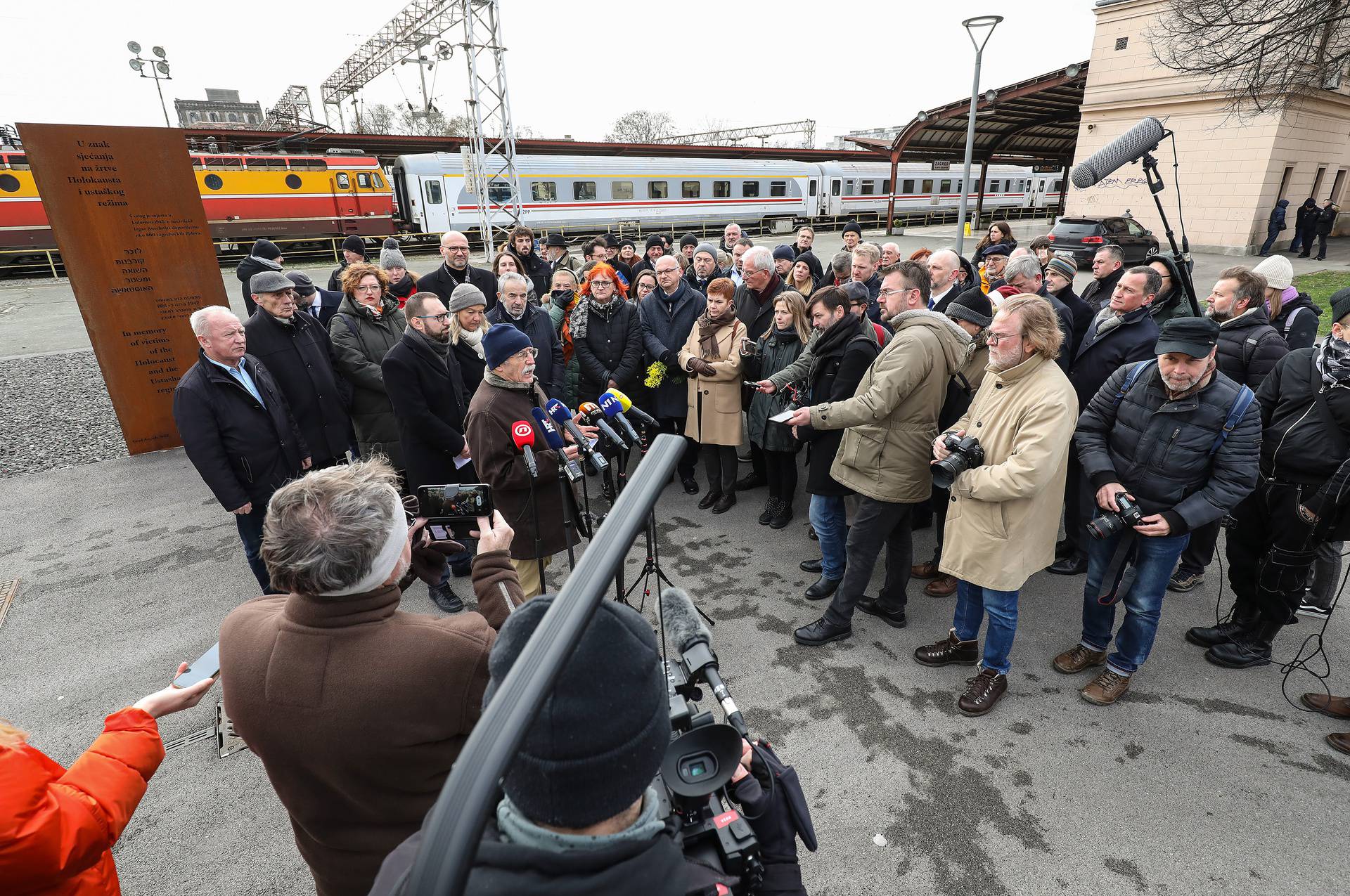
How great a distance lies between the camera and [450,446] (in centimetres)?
407

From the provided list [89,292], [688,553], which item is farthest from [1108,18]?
[89,292]

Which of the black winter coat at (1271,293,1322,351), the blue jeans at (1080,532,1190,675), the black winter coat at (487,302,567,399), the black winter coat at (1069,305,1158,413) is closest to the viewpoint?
the blue jeans at (1080,532,1190,675)

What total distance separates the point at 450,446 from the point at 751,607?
2169 millimetres

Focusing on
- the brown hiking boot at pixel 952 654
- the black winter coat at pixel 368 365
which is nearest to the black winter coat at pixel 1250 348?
the brown hiking boot at pixel 952 654

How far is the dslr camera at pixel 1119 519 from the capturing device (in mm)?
2801

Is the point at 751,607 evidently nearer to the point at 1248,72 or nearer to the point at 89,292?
the point at 89,292

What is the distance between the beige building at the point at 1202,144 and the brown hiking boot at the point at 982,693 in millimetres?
19573

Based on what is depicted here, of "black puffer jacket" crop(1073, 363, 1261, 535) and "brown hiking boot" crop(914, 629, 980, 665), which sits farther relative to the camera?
"brown hiking boot" crop(914, 629, 980, 665)

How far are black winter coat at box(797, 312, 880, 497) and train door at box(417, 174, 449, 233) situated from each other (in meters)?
20.9

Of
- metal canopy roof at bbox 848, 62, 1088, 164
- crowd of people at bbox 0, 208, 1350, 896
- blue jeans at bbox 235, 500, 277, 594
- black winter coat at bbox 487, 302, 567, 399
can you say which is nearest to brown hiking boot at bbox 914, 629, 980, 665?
crowd of people at bbox 0, 208, 1350, 896

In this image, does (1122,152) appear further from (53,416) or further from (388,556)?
(53,416)

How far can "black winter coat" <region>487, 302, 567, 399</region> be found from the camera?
192 inches

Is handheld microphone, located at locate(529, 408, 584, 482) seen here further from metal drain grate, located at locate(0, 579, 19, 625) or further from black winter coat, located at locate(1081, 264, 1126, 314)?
black winter coat, located at locate(1081, 264, 1126, 314)

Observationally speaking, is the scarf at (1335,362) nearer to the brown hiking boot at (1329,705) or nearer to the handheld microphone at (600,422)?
the brown hiking boot at (1329,705)
